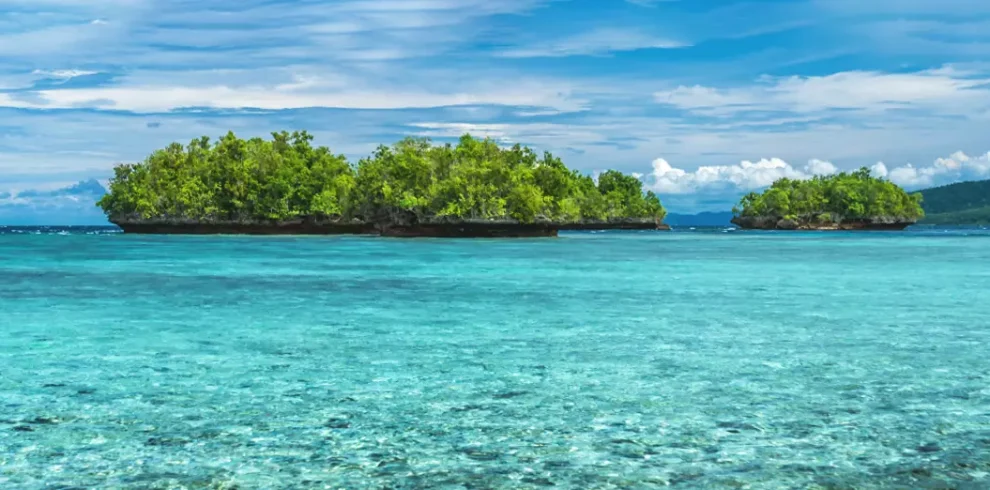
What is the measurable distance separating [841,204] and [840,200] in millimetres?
1682

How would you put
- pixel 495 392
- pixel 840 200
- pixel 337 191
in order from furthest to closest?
pixel 840 200
pixel 337 191
pixel 495 392

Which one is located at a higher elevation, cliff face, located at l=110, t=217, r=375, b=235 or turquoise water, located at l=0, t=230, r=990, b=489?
cliff face, located at l=110, t=217, r=375, b=235

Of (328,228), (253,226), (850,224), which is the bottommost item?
(850,224)

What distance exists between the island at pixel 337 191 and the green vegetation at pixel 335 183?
0.13 meters

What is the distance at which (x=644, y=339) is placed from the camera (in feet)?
Answer: 53.6

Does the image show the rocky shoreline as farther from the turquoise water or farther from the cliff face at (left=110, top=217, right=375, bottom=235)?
the turquoise water

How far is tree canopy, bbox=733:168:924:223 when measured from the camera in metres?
182

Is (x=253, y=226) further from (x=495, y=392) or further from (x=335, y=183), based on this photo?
(x=495, y=392)

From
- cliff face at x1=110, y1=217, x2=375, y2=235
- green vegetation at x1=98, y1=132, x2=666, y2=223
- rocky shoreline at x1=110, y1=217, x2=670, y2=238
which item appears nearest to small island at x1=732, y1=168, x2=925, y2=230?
green vegetation at x1=98, y1=132, x2=666, y2=223

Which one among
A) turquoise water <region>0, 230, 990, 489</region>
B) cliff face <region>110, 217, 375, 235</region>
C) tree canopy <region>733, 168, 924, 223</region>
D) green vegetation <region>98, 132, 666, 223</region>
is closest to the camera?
turquoise water <region>0, 230, 990, 489</region>

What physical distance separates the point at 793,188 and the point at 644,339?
18335 cm

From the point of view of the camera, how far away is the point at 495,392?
1112cm

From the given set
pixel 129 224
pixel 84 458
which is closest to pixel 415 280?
pixel 84 458

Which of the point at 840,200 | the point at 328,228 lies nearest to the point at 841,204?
the point at 840,200
